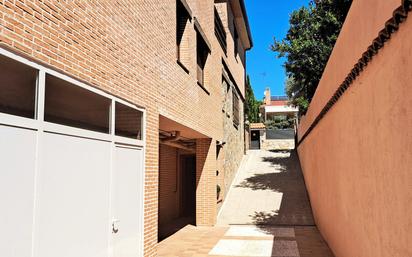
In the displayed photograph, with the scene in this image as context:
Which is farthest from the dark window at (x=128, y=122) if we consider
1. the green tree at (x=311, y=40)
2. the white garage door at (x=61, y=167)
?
the green tree at (x=311, y=40)

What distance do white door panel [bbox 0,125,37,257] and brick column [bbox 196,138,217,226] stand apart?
925cm

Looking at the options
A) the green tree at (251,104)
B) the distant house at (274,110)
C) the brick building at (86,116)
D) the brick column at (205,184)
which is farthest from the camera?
the distant house at (274,110)

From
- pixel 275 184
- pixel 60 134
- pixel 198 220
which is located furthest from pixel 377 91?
pixel 275 184

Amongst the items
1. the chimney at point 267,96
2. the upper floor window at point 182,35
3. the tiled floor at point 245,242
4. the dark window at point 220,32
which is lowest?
the tiled floor at point 245,242

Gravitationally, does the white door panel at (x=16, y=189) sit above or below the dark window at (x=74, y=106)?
below

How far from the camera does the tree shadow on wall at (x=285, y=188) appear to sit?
43.3ft

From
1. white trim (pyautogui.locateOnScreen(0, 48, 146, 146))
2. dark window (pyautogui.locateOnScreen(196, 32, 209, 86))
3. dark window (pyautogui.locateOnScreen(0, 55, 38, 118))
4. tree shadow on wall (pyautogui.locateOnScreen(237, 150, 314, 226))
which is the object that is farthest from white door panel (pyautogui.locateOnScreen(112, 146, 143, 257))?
tree shadow on wall (pyautogui.locateOnScreen(237, 150, 314, 226))

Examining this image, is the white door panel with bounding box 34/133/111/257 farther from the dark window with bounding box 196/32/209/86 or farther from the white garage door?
the dark window with bounding box 196/32/209/86

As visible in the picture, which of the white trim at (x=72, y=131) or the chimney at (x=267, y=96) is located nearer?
the white trim at (x=72, y=131)

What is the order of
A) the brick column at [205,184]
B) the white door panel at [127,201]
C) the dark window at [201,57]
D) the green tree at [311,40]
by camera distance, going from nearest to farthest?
the white door panel at [127,201] < the dark window at [201,57] < the brick column at [205,184] < the green tree at [311,40]

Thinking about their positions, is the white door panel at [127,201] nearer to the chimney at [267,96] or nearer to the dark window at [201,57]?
the dark window at [201,57]

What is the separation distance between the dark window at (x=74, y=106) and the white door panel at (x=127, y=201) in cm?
67

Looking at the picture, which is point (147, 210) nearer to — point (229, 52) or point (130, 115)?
point (130, 115)

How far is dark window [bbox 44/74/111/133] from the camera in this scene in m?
4.03
